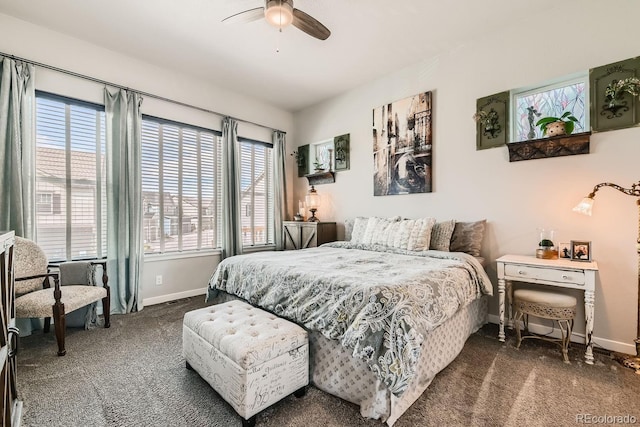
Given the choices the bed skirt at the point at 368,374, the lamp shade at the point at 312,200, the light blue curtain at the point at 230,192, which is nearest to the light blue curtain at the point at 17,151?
the light blue curtain at the point at 230,192

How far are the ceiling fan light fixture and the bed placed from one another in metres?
1.96

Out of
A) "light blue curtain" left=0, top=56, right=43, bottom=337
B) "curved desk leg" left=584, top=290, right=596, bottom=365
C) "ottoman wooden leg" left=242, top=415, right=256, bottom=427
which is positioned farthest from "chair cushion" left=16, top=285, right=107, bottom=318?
"curved desk leg" left=584, top=290, right=596, bottom=365

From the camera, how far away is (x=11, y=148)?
2.68 m

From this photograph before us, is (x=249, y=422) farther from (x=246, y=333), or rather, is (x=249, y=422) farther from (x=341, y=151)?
(x=341, y=151)

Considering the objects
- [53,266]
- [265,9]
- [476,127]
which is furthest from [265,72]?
[53,266]

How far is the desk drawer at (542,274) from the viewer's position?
2.23 meters

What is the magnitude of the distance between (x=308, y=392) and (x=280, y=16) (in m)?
2.72

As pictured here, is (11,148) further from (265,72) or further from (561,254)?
(561,254)

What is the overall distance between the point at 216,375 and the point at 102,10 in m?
3.38

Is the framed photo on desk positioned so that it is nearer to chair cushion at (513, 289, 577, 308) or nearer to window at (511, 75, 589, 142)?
chair cushion at (513, 289, 577, 308)

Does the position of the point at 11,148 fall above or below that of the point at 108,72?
below

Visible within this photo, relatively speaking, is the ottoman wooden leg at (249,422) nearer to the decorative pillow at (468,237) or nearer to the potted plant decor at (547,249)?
the decorative pillow at (468,237)

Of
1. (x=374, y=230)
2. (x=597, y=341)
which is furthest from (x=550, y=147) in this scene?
(x=374, y=230)

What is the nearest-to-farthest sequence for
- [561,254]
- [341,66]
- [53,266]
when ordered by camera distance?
Answer: 1. [561,254]
2. [53,266]
3. [341,66]
